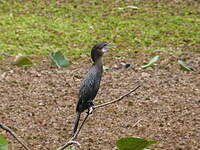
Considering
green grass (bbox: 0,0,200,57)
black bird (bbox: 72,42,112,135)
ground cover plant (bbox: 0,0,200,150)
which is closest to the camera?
black bird (bbox: 72,42,112,135)

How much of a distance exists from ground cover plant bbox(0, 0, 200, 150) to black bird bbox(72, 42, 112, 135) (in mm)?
612

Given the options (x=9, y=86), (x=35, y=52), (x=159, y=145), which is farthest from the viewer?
(x=35, y=52)

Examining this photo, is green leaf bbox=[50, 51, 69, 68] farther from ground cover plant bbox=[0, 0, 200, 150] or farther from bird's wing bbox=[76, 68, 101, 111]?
bird's wing bbox=[76, 68, 101, 111]

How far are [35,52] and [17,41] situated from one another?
63 cm

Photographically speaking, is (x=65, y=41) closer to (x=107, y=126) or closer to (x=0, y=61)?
(x=0, y=61)

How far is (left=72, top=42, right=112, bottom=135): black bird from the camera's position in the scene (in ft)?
13.0

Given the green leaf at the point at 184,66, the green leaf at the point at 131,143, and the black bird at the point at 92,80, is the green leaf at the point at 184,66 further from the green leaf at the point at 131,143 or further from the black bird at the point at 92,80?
the green leaf at the point at 131,143

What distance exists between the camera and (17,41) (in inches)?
307

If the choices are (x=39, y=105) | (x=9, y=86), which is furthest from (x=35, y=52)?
(x=39, y=105)

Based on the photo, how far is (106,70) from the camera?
21.9 ft

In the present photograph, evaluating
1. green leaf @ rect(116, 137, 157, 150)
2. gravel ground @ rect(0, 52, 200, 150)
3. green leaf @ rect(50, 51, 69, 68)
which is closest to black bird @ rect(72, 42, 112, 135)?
gravel ground @ rect(0, 52, 200, 150)

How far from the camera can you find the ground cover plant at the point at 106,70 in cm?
491

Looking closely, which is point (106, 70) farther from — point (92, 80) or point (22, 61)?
point (92, 80)

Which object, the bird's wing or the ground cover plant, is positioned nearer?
the bird's wing
